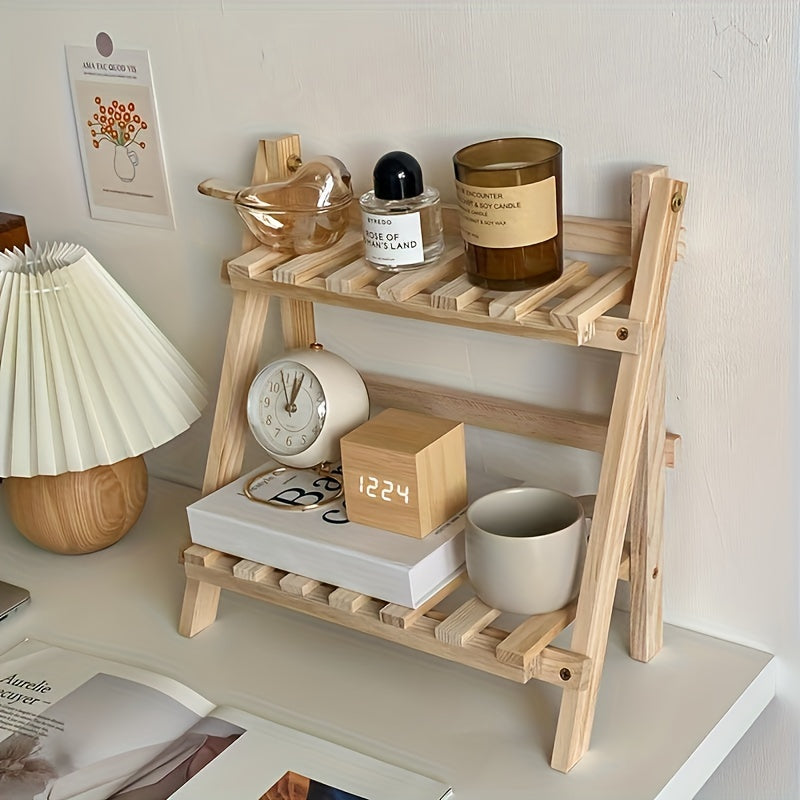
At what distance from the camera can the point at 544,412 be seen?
102 centimetres

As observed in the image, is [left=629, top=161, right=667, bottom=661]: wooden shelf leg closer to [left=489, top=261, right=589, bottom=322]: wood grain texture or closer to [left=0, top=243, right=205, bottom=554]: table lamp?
[left=489, top=261, right=589, bottom=322]: wood grain texture

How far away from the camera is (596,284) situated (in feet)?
2.93

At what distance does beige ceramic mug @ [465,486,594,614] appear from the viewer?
87 cm

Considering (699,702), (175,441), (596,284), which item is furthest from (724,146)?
(175,441)

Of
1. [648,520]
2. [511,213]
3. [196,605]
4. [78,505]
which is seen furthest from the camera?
[78,505]

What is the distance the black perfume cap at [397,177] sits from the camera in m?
0.91

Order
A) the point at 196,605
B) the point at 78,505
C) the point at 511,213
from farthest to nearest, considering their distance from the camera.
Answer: the point at 78,505
the point at 196,605
the point at 511,213

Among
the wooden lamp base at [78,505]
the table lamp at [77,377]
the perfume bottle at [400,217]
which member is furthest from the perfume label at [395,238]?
the wooden lamp base at [78,505]

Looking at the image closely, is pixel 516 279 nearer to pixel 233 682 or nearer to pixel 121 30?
pixel 233 682

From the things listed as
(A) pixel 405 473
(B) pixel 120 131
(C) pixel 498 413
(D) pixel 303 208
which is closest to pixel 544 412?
(C) pixel 498 413

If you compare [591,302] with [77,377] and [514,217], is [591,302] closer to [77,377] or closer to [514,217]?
[514,217]

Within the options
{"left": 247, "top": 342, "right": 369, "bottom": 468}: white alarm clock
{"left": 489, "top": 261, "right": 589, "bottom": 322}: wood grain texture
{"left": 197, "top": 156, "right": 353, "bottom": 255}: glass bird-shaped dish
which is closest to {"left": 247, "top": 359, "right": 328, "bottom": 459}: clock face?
{"left": 247, "top": 342, "right": 369, "bottom": 468}: white alarm clock

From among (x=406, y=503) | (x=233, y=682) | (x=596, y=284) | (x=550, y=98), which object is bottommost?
(x=233, y=682)

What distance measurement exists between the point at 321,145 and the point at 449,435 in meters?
0.31
